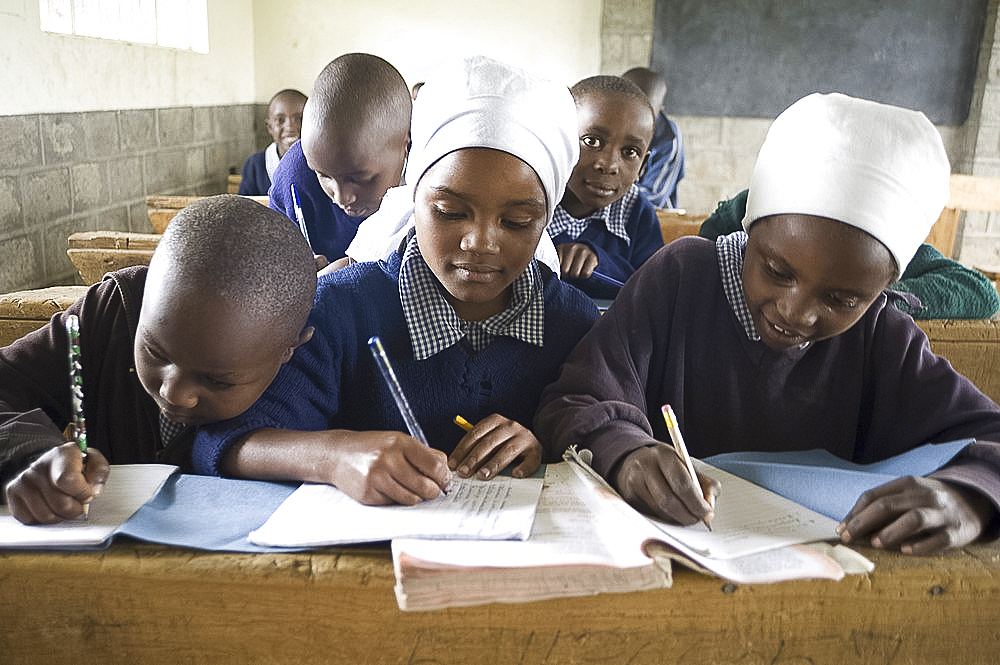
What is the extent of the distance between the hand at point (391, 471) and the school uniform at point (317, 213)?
4.38ft

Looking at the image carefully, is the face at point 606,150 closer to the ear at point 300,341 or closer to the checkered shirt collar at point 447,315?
the checkered shirt collar at point 447,315

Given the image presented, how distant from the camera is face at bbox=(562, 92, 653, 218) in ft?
8.02

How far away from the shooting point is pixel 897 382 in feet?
4.50

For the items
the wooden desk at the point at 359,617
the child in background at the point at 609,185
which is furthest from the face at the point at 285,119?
the wooden desk at the point at 359,617

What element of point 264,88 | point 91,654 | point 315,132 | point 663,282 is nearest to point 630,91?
point 315,132

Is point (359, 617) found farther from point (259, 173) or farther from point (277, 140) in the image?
point (277, 140)

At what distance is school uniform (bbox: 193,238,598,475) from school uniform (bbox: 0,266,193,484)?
25 centimetres

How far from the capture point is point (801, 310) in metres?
1.26

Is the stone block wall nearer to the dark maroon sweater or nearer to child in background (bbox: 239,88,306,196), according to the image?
child in background (bbox: 239,88,306,196)

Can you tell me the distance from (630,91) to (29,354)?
1841mm

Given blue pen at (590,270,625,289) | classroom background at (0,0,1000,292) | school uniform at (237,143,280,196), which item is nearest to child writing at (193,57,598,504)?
blue pen at (590,270,625,289)

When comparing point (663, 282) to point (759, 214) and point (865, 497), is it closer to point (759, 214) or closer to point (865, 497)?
point (759, 214)

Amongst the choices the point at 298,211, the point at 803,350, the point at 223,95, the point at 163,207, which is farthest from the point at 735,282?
the point at 223,95

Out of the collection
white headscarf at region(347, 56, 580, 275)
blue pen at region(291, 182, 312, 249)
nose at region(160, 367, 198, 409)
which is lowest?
nose at region(160, 367, 198, 409)
